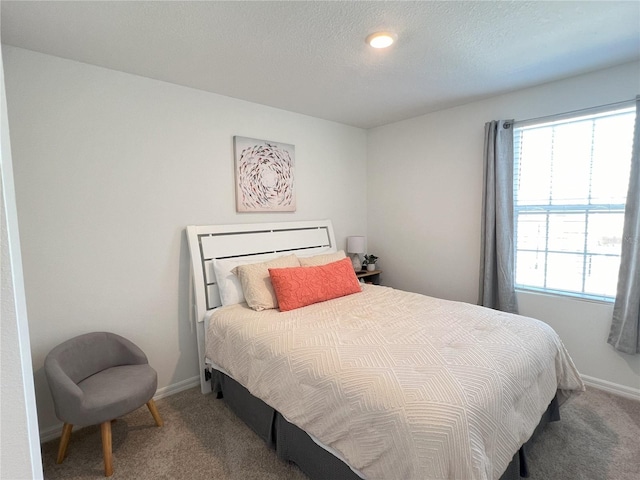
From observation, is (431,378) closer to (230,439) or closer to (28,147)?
(230,439)

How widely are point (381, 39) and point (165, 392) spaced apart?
301 cm

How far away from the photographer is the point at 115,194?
233 centimetres

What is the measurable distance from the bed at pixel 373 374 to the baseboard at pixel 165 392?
212 millimetres

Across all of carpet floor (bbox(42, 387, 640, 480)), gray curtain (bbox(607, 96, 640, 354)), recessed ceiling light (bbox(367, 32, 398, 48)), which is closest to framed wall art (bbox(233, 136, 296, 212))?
recessed ceiling light (bbox(367, 32, 398, 48))

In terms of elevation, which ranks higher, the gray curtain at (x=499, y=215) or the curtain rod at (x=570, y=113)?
the curtain rod at (x=570, y=113)

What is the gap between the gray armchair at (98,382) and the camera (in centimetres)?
173

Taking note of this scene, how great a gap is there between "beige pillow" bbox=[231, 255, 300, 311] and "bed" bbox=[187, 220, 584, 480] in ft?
0.06

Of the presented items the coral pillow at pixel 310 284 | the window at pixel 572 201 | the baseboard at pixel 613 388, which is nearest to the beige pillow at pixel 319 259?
the coral pillow at pixel 310 284

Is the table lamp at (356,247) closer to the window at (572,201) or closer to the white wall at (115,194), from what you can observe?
the white wall at (115,194)

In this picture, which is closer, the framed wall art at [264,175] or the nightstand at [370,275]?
the framed wall art at [264,175]

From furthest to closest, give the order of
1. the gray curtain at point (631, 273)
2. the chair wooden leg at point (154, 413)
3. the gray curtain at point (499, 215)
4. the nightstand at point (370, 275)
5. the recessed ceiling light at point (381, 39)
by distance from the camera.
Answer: the nightstand at point (370, 275), the gray curtain at point (499, 215), the gray curtain at point (631, 273), the chair wooden leg at point (154, 413), the recessed ceiling light at point (381, 39)

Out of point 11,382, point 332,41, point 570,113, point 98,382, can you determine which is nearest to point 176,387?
point 98,382

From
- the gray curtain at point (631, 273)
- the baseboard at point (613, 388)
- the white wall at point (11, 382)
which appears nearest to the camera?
the white wall at point (11, 382)

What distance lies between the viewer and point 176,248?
263cm
